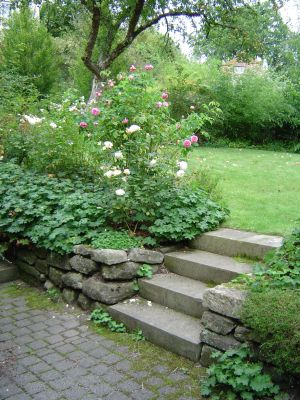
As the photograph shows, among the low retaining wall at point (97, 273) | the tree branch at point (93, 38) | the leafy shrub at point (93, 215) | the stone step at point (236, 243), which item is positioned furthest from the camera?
the tree branch at point (93, 38)

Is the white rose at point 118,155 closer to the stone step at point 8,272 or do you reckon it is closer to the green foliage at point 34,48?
the stone step at point 8,272

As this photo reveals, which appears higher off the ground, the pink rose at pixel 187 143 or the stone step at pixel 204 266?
the pink rose at pixel 187 143

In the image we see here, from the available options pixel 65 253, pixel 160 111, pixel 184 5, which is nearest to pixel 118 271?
pixel 65 253

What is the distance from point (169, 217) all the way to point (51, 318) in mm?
1637

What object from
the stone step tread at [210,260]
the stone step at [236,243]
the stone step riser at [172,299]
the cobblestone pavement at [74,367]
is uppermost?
the stone step at [236,243]

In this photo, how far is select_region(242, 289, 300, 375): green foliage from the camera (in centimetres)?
253

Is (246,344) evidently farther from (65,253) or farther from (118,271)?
(65,253)

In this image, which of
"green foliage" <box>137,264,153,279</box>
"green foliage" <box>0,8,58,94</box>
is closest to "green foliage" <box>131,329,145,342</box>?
"green foliage" <box>137,264,153,279</box>

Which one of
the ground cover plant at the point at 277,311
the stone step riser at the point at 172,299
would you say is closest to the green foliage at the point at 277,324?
the ground cover plant at the point at 277,311

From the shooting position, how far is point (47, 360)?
11.2 ft

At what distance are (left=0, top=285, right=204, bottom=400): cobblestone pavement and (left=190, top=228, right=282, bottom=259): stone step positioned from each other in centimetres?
133

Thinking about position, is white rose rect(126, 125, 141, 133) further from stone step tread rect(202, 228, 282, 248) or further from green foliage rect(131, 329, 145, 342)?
green foliage rect(131, 329, 145, 342)

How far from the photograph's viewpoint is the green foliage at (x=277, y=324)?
253 cm

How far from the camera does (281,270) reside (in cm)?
321
